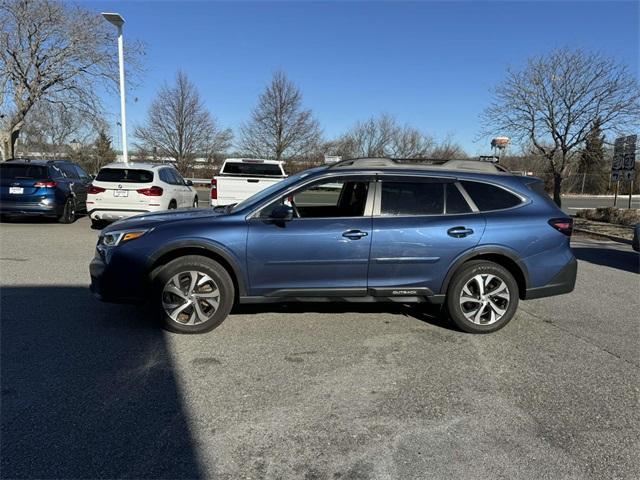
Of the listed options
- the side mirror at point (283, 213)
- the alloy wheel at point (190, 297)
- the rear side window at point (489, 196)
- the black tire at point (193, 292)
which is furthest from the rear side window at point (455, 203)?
the alloy wheel at point (190, 297)

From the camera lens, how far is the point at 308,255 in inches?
182

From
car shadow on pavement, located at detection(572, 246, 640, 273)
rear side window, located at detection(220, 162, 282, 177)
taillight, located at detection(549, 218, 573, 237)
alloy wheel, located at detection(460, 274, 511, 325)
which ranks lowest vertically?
car shadow on pavement, located at detection(572, 246, 640, 273)

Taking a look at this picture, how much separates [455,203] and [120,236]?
11.1 ft

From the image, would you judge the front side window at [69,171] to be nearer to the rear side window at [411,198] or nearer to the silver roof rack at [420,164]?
the silver roof rack at [420,164]

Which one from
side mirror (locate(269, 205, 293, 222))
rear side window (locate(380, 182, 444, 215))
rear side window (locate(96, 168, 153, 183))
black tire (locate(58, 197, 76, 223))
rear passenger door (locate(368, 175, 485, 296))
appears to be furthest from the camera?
black tire (locate(58, 197, 76, 223))

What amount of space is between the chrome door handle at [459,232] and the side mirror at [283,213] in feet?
5.20

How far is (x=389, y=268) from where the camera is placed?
4723mm

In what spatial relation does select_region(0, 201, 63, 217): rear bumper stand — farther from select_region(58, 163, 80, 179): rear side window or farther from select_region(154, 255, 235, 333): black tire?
select_region(154, 255, 235, 333): black tire

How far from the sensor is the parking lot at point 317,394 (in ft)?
9.02

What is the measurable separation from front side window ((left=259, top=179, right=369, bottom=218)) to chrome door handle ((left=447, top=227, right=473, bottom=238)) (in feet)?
2.94

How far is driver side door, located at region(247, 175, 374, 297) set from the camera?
15.1 ft

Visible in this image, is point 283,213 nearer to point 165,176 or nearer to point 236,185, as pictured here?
point 236,185

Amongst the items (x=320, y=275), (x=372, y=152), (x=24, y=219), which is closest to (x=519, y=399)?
(x=320, y=275)

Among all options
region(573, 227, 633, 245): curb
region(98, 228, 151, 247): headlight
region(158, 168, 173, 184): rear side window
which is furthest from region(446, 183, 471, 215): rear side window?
region(573, 227, 633, 245): curb
